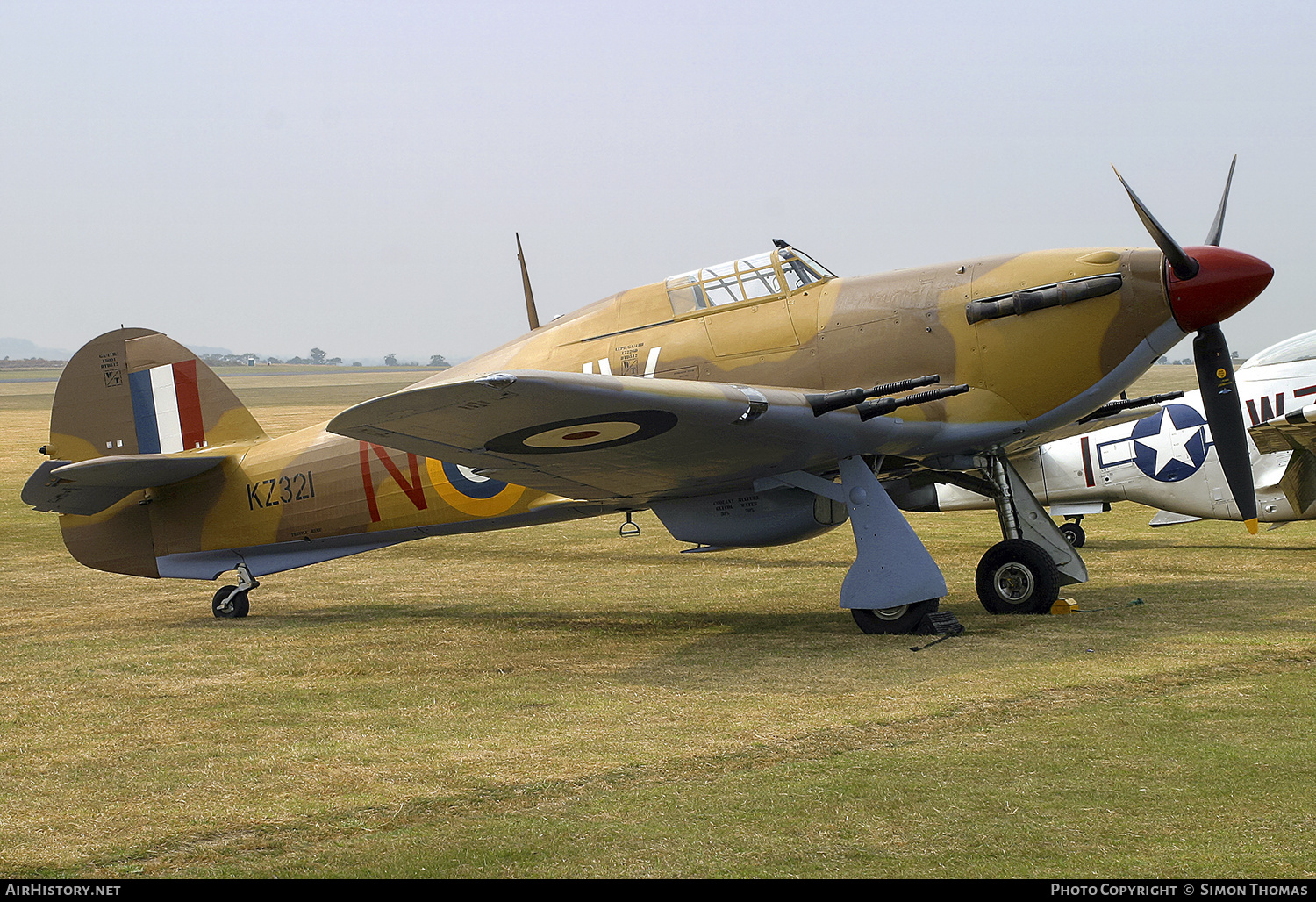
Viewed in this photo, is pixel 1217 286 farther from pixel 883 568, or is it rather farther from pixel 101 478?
pixel 101 478

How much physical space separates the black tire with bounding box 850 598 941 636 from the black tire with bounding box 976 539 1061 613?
1.14m

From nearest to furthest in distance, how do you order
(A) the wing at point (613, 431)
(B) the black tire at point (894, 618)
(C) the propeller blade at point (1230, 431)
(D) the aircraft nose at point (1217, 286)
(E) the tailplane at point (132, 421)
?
(A) the wing at point (613, 431) < (D) the aircraft nose at point (1217, 286) < (B) the black tire at point (894, 618) < (C) the propeller blade at point (1230, 431) < (E) the tailplane at point (132, 421)

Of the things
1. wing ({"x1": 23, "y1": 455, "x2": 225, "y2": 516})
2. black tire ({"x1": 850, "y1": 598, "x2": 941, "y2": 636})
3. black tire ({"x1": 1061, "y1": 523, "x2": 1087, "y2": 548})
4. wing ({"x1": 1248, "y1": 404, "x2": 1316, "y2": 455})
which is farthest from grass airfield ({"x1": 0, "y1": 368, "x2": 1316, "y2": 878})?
black tire ({"x1": 1061, "y1": 523, "x2": 1087, "y2": 548})

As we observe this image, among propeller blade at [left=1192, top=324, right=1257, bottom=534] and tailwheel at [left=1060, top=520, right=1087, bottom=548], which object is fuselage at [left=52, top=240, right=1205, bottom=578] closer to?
propeller blade at [left=1192, top=324, right=1257, bottom=534]

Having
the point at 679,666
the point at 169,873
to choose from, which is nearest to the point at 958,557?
the point at 679,666

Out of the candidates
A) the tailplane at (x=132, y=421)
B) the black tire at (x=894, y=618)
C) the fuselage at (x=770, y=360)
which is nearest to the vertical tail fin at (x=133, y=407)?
the tailplane at (x=132, y=421)

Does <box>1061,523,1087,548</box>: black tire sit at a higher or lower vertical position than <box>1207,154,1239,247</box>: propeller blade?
lower

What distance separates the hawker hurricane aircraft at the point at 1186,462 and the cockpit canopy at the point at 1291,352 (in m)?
0.01

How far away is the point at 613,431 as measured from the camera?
→ 7504 millimetres

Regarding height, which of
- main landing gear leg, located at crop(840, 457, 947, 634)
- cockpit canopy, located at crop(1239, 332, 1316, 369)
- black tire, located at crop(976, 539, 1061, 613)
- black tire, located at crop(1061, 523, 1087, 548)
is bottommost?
black tire, located at crop(1061, 523, 1087, 548)

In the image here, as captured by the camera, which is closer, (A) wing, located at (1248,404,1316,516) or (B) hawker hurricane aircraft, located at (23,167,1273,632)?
(B) hawker hurricane aircraft, located at (23,167,1273,632)

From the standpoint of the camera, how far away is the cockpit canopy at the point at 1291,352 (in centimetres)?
1378

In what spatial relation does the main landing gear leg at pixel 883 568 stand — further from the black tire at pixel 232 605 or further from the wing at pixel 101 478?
the wing at pixel 101 478

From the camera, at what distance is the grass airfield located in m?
3.86
